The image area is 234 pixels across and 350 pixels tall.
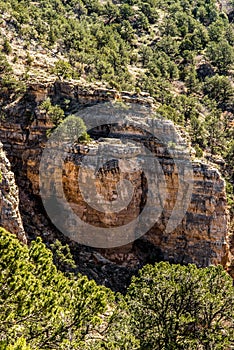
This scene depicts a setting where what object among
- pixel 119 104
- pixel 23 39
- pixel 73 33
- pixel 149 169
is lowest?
pixel 149 169

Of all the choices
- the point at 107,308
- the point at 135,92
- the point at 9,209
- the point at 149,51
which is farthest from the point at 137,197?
the point at 149,51

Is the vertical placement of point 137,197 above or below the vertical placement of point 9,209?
above

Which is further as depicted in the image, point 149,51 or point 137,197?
point 149,51

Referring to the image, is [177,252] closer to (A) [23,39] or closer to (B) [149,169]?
(B) [149,169]

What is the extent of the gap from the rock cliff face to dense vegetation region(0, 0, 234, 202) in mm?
4688

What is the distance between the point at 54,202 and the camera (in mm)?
43469

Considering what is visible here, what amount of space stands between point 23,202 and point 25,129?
8097mm

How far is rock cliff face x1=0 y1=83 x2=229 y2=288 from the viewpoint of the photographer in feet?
141

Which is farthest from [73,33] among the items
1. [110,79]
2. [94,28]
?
[110,79]

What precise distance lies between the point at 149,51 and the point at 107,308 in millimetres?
61335

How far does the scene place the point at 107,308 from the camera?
30.7 m

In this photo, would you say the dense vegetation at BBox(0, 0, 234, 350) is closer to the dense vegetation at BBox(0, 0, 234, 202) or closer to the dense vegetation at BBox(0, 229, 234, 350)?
the dense vegetation at BBox(0, 229, 234, 350)

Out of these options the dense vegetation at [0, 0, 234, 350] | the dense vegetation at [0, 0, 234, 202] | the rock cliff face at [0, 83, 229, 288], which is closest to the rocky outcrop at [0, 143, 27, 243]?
the dense vegetation at [0, 0, 234, 350]

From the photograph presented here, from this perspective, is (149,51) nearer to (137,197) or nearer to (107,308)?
(137,197)
